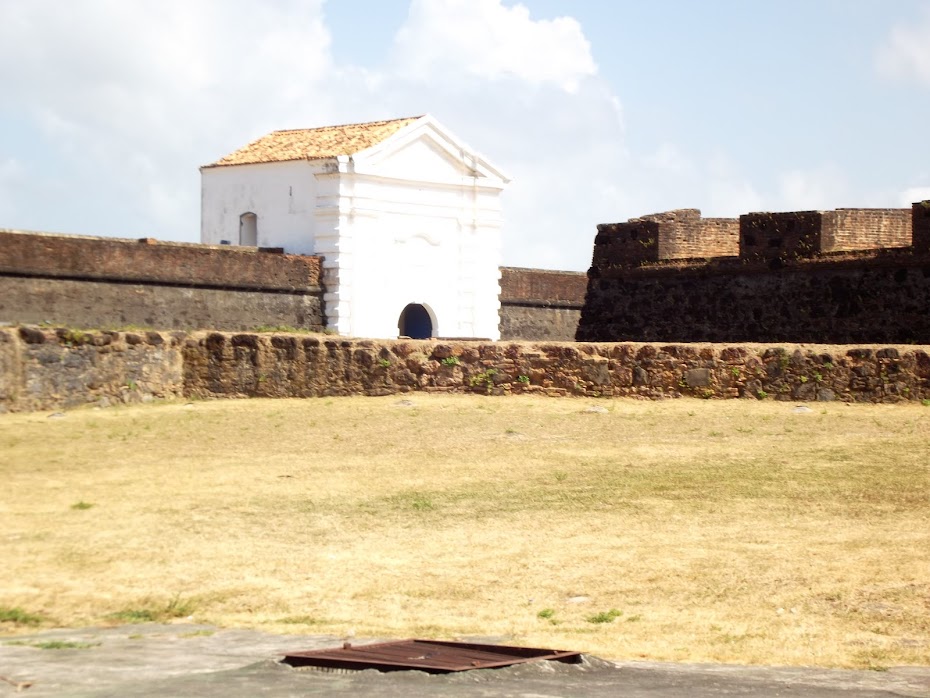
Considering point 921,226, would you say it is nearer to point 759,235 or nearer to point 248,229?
point 759,235

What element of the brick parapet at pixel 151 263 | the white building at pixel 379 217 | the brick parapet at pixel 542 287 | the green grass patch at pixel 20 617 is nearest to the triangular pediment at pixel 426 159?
the white building at pixel 379 217

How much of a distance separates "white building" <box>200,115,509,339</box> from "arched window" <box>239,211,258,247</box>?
21mm

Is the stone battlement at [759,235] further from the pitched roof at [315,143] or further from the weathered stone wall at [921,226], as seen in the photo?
the pitched roof at [315,143]

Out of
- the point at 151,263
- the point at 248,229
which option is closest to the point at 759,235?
the point at 151,263

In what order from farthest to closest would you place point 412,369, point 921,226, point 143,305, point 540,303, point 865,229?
point 540,303 < point 143,305 < point 865,229 < point 921,226 < point 412,369

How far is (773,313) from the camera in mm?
16453

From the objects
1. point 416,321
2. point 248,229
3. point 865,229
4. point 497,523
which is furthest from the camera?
point 416,321

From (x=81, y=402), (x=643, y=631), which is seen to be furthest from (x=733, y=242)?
(x=643, y=631)

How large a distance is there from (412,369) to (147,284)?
1118cm

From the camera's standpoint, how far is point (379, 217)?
101 feet

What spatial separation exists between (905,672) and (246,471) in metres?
5.63

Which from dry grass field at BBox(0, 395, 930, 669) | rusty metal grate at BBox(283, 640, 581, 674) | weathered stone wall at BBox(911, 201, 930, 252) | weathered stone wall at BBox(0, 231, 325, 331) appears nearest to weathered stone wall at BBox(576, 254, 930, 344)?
weathered stone wall at BBox(911, 201, 930, 252)

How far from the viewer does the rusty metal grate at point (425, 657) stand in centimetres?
532

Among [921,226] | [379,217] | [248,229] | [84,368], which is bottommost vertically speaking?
[84,368]
